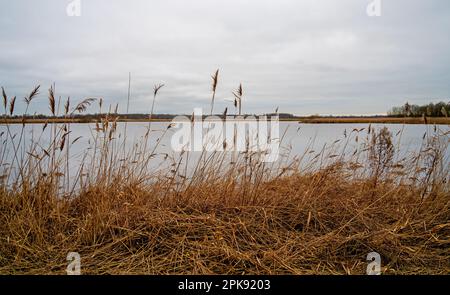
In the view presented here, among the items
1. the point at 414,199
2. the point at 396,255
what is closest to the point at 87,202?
the point at 396,255

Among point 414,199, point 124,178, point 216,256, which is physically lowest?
point 216,256

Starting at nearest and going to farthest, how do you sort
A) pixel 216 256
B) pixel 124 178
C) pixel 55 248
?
pixel 216 256, pixel 55 248, pixel 124 178

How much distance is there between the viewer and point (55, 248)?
2104 millimetres

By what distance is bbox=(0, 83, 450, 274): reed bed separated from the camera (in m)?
1.96

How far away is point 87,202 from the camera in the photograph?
2.53m

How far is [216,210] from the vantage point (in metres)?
2.39

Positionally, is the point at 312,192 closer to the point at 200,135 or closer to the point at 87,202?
the point at 200,135

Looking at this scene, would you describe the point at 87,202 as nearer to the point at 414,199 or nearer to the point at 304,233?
the point at 304,233

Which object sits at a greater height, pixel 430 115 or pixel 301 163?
pixel 430 115

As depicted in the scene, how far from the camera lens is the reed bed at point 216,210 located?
1.96m

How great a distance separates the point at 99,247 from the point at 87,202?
55 cm
